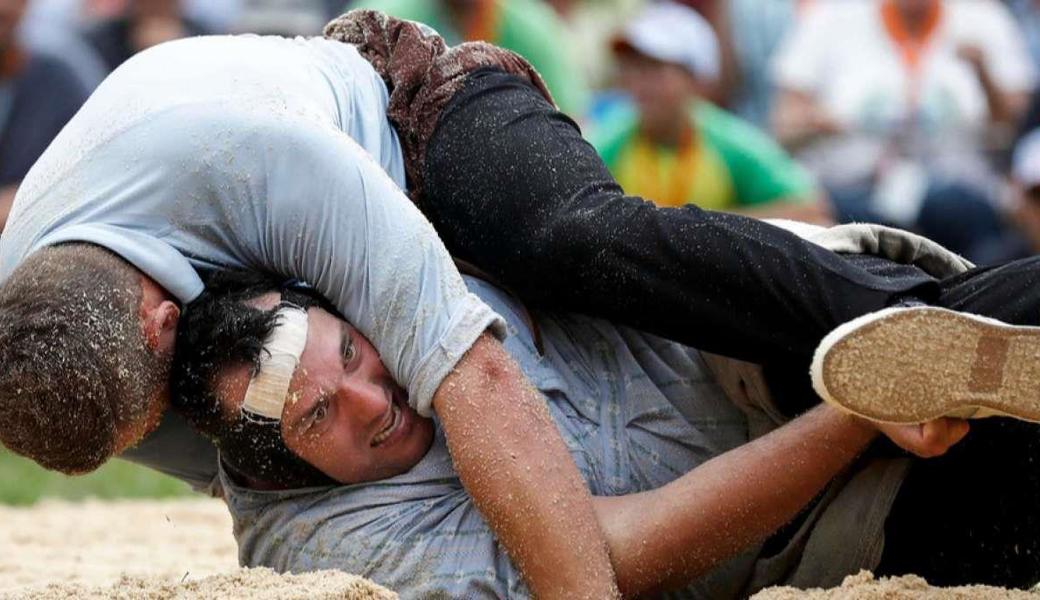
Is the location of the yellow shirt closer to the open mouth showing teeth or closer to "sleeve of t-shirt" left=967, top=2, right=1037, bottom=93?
"sleeve of t-shirt" left=967, top=2, right=1037, bottom=93

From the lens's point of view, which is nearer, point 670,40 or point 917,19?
point 670,40

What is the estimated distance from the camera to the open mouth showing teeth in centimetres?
276

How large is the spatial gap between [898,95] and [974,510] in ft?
13.0

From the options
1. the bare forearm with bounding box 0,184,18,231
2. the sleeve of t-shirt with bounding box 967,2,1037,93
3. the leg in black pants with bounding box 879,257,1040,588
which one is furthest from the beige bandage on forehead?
the sleeve of t-shirt with bounding box 967,2,1037,93

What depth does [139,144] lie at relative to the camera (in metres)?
2.72

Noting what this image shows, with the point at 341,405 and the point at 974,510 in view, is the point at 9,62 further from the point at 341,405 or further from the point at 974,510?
the point at 974,510

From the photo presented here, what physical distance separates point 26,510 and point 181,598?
6.74 ft

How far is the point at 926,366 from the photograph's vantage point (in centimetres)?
253

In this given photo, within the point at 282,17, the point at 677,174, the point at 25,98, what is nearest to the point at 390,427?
the point at 677,174

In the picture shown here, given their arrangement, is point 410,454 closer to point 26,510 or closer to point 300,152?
point 300,152

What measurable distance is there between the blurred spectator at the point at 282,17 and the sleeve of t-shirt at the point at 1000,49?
2.56 metres

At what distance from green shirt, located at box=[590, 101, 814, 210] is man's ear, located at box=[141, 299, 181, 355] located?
3.31m

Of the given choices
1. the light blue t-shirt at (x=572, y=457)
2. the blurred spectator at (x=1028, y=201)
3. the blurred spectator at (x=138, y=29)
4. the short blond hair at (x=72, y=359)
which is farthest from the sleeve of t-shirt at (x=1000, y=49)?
the short blond hair at (x=72, y=359)

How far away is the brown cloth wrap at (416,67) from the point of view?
10.0 feet
